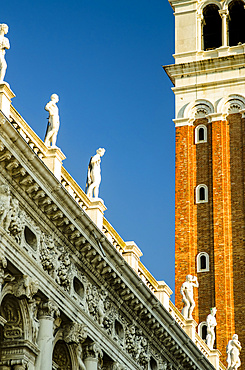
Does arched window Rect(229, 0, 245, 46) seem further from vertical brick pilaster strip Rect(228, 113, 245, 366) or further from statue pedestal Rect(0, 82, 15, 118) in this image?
statue pedestal Rect(0, 82, 15, 118)

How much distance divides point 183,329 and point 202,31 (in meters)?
28.0

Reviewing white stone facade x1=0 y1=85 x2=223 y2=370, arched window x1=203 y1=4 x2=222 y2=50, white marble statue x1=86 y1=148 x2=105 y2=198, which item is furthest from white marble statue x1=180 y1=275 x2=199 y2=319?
arched window x1=203 y1=4 x2=222 y2=50

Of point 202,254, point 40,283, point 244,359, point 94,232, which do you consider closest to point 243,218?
point 202,254

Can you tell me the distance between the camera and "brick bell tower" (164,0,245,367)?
184 ft

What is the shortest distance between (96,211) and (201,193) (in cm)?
2737

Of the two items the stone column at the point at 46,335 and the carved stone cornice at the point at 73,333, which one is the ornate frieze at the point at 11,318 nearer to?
the stone column at the point at 46,335

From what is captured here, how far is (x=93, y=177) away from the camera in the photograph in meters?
33.6

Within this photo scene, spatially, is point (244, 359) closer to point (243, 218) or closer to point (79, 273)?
point (243, 218)

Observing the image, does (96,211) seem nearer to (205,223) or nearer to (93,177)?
(93,177)

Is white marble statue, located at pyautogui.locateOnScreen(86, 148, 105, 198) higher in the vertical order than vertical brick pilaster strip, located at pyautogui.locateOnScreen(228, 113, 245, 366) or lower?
lower

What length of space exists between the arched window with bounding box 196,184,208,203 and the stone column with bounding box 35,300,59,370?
31.5 metres

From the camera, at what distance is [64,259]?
2975 centimetres

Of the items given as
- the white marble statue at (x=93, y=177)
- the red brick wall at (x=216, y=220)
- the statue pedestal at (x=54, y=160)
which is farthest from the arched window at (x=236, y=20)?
the statue pedestal at (x=54, y=160)

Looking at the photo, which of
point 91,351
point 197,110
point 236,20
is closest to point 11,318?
point 91,351
